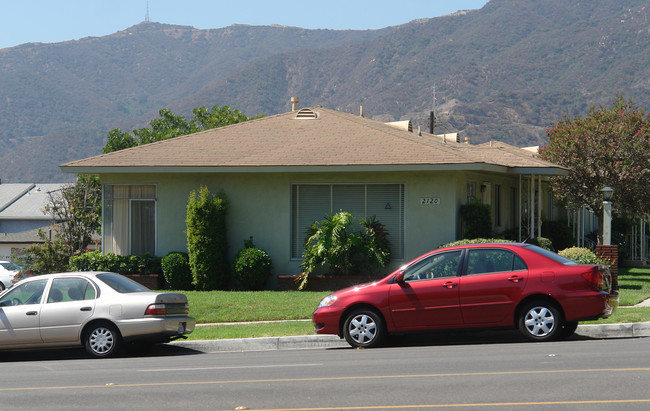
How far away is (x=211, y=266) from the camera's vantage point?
22.2m

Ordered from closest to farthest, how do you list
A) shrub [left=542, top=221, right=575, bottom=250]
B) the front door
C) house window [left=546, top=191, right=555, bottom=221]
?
the front door
shrub [left=542, top=221, right=575, bottom=250]
house window [left=546, top=191, right=555, bottom=221]

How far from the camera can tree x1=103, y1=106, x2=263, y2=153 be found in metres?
53.6

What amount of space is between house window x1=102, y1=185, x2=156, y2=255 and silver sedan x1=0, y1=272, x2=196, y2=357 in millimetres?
9333

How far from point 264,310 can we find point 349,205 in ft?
17.0

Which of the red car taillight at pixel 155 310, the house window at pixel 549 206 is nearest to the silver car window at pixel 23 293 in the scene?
the red car taillight at pixel 155 310

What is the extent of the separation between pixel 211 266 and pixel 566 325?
11.2 metres

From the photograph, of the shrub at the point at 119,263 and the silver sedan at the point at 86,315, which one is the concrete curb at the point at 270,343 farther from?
the shrub at the point at 119,263

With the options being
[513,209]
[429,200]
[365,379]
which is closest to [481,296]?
[365,379]

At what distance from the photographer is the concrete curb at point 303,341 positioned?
14.1m

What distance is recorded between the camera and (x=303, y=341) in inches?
577

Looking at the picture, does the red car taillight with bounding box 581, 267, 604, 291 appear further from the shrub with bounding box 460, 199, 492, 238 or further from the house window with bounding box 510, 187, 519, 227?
the house window with bounding box 510, 187, 519, 227

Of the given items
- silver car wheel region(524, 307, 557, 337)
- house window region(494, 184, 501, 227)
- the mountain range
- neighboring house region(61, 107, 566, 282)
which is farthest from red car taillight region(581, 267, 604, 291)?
the mountain range

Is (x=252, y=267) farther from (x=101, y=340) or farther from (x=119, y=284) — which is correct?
(x=101, y=340)

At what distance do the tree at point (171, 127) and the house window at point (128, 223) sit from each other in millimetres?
29389
